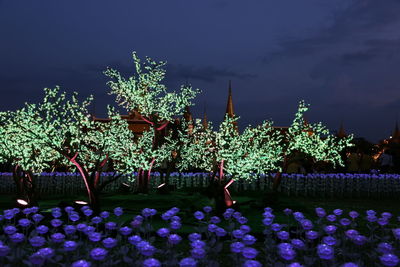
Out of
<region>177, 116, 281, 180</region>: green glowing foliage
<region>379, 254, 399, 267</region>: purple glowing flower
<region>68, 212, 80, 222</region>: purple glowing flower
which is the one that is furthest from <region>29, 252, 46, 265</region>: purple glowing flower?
<region>177, 116, 281, 180</region>: green glowing foliage

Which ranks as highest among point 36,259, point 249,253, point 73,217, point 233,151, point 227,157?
point 233,151

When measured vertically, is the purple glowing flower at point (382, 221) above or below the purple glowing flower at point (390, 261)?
below

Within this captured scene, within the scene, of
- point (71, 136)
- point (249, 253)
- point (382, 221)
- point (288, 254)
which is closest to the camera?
point (249, 253)

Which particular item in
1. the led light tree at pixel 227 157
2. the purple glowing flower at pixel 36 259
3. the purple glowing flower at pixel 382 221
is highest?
the led light tree at pixel 227 157

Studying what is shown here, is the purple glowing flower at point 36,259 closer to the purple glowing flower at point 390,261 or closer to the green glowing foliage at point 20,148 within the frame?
the purple glowing flower at point 390,261

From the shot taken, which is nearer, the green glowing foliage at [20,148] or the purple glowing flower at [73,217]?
the purple glowing flower at [73,217]

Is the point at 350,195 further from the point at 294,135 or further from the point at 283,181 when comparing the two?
the point at 294,135

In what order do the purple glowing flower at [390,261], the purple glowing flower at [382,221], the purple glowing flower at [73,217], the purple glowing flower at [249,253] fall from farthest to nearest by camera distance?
the purple glowing flower at [73,217] < the purple glowing flower at [382,221] < the purple glowing flower at [249,253] < the purple glowing flower at [390,261]

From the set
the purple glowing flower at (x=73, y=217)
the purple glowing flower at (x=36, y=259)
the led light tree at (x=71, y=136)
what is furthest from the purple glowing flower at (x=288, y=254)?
the led light tree at (x=71, y=136)

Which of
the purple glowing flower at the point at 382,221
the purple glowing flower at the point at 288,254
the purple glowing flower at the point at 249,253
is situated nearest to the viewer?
the purple glowing flower at the point at 249,253

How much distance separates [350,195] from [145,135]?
42.1 ft

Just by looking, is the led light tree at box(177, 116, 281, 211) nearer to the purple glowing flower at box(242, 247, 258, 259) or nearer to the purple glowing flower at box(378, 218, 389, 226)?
the purple glowing flower at box(378, 218, 389, 226)

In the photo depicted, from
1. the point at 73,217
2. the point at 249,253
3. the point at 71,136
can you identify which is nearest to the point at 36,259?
the point at 249,253

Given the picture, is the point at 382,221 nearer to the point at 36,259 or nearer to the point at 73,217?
the point at 73,217
